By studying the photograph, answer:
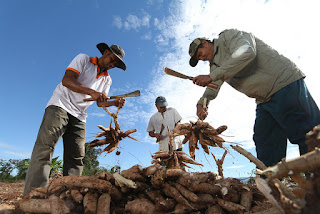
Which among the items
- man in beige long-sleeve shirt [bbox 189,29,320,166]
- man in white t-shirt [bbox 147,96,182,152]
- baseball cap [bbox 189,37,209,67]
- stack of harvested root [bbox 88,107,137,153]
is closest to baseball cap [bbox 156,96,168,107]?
man in white t-shirt [bbox 147,96,182,152]

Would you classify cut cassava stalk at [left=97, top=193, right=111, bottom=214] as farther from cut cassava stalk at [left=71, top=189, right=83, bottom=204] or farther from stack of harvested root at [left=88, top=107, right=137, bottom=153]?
stack of harvested root at [left=88, top=107, right=137, bottom=153]

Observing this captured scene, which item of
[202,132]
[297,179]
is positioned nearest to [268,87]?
[202,132]

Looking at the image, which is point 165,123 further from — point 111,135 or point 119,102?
point 119,102

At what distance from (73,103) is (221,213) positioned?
91.2 inches

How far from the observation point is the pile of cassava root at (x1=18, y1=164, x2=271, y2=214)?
4.45 feet

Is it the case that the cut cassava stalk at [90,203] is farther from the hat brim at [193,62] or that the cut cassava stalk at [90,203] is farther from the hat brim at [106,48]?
the hat brim at [193,62]

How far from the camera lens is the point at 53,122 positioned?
2.48 m

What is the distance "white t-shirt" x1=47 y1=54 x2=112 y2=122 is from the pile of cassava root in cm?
131

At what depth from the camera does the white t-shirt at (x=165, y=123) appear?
4332mm

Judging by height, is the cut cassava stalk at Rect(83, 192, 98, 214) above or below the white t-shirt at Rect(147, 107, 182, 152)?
below

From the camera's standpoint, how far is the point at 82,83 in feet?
9.60

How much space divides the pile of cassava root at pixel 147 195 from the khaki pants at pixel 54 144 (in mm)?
643

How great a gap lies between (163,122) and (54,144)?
2.52m

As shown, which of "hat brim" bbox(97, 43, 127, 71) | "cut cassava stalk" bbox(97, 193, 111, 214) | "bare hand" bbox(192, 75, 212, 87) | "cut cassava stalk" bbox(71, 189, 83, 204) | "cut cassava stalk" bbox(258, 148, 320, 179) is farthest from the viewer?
"hat brim" bbox(97, 43, 127, 71)
